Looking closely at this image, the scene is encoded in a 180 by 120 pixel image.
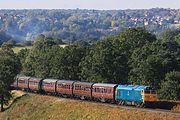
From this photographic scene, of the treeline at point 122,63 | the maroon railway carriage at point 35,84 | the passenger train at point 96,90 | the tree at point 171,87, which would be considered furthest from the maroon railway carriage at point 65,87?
the tree at point 171,87

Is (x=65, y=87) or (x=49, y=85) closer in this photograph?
(x=65, y=87)

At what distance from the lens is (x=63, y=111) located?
248 feet

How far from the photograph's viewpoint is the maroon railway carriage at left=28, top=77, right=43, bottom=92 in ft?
329

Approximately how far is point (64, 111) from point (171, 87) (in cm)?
2367

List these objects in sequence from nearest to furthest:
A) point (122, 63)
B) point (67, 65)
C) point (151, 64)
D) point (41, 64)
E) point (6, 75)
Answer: point (151, 64), point (122, 63), point (6, 75), point (67, 65), point (41, 64)

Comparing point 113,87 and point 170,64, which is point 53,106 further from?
point 170,64

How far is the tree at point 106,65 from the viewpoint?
326 feet

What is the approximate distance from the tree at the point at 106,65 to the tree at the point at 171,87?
46.8ft

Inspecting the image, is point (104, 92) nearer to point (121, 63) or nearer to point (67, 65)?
point (121, 63)

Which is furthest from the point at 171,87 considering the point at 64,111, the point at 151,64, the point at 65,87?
the point at 64,111

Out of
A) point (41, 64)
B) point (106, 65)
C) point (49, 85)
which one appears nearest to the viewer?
point (49, 85)

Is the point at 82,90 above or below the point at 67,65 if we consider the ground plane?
below

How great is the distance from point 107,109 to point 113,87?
680 cm

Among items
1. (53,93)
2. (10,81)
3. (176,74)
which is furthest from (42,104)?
(176,74)
